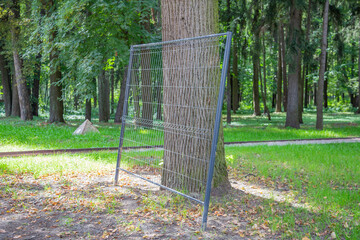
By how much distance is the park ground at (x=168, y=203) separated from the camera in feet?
12.9

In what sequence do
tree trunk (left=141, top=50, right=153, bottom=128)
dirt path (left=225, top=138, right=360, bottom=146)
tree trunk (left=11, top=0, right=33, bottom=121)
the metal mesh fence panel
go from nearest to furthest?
the metal mesh fence panel → tree trunk (left=141, top=50, right=153, bottom=128) → dirt path (left=225, top=138, right=360, bottom=146) → tree trunk (left=11, top=0, right=33, bottom=121)

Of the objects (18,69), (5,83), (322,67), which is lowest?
(5,83)

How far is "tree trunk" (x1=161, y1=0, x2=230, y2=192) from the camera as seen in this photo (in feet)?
15.6

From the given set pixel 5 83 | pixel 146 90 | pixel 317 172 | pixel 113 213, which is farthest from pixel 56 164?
pixel 5 83

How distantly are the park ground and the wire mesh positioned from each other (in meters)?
0.46

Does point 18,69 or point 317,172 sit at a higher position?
point 18,69

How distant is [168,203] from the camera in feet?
15.8

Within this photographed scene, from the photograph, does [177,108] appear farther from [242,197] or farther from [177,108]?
[242,197]

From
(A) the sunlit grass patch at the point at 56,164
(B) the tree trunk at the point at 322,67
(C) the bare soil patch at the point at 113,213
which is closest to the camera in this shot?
(C) the bare soil patch at the point at 113,213

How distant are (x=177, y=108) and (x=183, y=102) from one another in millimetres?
150

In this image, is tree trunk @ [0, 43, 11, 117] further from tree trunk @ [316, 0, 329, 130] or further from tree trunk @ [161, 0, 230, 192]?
tree trunk @ [161, 0, 230, 192]

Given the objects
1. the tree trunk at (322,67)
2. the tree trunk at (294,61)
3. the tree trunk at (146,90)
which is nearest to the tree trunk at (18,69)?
the tree trunk at (294,61)

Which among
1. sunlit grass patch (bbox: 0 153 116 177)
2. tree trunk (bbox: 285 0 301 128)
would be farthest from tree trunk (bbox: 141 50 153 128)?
tree trunk (bbox: 285 0 301 128)

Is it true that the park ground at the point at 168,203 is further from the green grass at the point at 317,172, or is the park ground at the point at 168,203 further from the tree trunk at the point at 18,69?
the tree trunk at the point at 18,69
